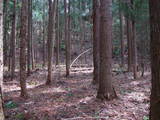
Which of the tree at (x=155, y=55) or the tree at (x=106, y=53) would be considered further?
the tree at (x=106, y=53)

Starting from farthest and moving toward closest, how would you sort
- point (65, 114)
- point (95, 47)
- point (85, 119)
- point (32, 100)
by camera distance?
point (95, 47) < point (32, 100) < point (65, 114) < point (85, 119)

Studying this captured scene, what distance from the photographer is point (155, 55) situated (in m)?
2.59

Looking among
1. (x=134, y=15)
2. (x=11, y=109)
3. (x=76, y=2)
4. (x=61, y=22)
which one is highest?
(x=76, y=2)

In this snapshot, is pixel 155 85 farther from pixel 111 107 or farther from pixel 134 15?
pixel 134 15

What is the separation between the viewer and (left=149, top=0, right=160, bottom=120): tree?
2.54m

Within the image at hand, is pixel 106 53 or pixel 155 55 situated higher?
pixel 106 53

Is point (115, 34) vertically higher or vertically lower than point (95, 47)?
higher

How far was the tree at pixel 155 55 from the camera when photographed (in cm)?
254

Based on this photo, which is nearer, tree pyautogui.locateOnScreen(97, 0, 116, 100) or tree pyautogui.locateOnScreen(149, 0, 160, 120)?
tree pyautogui.locateOnScreen(149, 0, 160, 120)

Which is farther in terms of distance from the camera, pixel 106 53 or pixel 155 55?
pixel 106 53

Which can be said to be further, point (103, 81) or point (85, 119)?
point (103, 81)

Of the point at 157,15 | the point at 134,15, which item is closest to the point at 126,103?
the point at 157,15

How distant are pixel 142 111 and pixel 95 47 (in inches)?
204

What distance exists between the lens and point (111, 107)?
6.96 m
